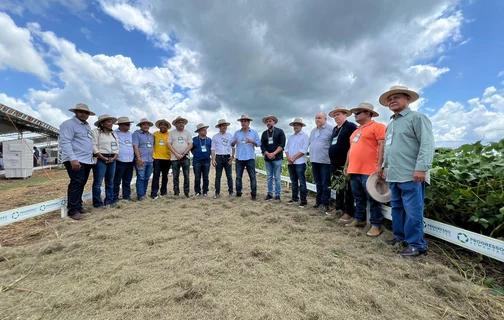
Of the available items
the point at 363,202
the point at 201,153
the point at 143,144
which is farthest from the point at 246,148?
the point at 363,202

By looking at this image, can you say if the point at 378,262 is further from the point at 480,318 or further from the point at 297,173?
the point at 297,173

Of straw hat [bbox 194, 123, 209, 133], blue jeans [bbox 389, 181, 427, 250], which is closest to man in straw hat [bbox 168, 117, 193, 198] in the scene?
straw hat [bbox 194, 123, 209, 133]

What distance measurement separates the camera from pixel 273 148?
5.11 meters

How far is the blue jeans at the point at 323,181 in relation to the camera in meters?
4.25

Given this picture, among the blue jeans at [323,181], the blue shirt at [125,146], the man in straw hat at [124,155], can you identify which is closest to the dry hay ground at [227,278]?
the blue jeans at [323,181]

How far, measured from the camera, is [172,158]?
17.5 feet

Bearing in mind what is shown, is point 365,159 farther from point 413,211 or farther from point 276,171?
point 276,171

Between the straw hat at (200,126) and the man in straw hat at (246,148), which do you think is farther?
the straw hat at (200,126)

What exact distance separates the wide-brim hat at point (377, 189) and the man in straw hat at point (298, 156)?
1.71 m

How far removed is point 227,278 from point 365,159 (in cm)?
224

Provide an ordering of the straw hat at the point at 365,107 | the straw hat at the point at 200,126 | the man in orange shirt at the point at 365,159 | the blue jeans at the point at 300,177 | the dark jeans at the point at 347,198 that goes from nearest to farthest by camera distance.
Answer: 1. the man in orange shirt at the point at 365,159
2. the straw hat at the point at 365,107
3. the dark jeans at the point at 347,198
4. the blue jeans at the point at 300,177
5. the straw hat at the point at 200,126

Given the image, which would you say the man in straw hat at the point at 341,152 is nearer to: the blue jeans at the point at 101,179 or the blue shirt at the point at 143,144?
the blue shirt at the point at 143,144

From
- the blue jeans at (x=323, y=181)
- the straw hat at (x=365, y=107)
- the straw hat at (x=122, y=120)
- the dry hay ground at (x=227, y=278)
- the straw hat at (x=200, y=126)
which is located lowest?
the dry hay ground at (x=227, y=278)

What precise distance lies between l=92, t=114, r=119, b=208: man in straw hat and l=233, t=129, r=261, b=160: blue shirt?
2318mm
